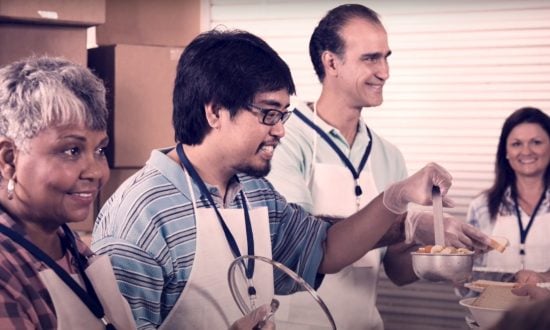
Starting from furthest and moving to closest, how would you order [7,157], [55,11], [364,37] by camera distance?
[55,11] → [364,37] → [7,157]

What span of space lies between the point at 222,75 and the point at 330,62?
978mm

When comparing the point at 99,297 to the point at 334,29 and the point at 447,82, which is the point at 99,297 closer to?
the point at 334,29

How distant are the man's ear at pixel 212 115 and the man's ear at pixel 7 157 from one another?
56 centimetres

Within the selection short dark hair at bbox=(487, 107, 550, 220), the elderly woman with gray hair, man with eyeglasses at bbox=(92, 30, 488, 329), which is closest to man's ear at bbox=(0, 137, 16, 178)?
the elderly woman with gray hair

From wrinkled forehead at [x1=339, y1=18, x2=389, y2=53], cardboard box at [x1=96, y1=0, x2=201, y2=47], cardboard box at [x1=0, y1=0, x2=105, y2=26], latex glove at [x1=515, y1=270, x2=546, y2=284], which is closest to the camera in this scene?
latex glove at [x1=515, y1=270, x2=546, y2=284]

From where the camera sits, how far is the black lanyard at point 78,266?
1.32 meters

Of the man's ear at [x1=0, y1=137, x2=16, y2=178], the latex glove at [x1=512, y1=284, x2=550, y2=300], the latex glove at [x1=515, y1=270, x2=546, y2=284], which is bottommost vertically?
the latex glove at [x1=515, y1=270, x2=546, y2=284]

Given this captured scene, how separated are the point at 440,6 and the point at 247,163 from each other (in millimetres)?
2349

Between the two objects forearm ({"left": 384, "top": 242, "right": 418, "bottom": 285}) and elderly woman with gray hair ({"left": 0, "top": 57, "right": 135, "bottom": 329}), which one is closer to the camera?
elderly woman with gray hair ({"left": 0, "top": 57, "right": 135, "bottom": 329})

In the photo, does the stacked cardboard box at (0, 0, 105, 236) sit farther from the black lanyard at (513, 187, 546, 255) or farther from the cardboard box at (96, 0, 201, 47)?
the black lanyard at (513, 187, 546, 255)

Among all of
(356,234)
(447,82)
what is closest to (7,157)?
(356,234)

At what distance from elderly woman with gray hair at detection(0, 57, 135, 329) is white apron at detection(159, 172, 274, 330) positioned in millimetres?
335

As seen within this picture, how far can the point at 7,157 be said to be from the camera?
132 centimetres

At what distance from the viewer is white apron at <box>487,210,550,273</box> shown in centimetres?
358
